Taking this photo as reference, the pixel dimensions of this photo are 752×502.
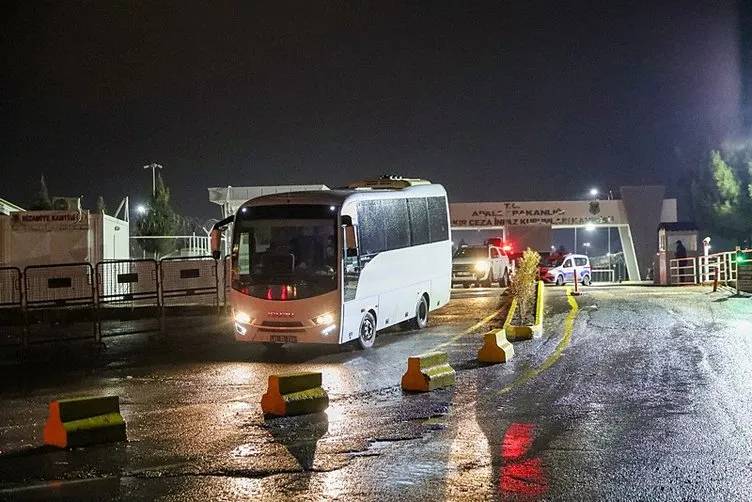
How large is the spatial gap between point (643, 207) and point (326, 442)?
5064cm

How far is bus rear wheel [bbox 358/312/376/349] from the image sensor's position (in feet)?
59.6

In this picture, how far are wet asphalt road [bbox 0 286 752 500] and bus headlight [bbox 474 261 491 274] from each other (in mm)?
21632

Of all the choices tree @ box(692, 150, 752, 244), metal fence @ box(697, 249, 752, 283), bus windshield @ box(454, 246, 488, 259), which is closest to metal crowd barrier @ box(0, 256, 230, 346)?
bus windshield @ box(454, 246, 488, 259)

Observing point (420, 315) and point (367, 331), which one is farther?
point (420, 315)

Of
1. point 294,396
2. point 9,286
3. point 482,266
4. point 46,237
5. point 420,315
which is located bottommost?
point 294,396

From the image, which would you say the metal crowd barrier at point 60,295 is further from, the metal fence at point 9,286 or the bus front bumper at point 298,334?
the bus front bumper at point 298,334

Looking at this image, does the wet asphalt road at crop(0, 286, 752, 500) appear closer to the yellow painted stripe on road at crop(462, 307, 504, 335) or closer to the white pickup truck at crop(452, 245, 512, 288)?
the yellow painted stripe on road at crop(462, 307, 504, 335)

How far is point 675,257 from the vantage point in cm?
4491

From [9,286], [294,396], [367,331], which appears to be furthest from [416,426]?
[9,286]

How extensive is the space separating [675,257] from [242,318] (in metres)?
32.2

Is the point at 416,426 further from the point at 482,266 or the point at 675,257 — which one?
the point at 675,257

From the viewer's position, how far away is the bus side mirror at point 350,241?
1716 cm

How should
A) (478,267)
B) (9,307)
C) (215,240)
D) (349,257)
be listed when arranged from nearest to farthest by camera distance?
(349,257) → (215,240) → (9,307) → (478,267)

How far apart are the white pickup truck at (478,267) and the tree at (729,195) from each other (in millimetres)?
28500
